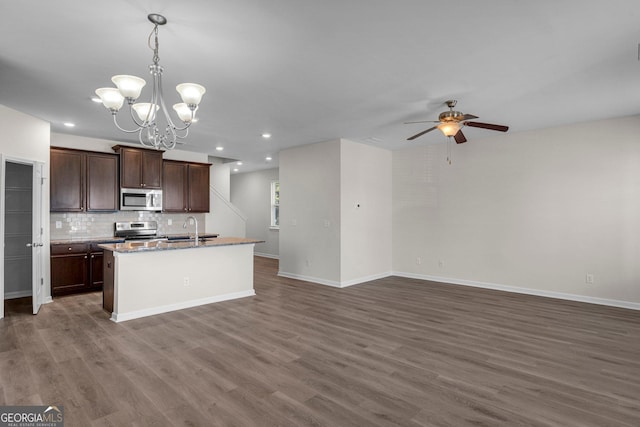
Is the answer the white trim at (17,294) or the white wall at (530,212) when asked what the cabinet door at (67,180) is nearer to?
the white trim at (17,294)

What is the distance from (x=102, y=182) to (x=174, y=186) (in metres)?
1.27

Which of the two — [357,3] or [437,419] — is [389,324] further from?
[357,3]

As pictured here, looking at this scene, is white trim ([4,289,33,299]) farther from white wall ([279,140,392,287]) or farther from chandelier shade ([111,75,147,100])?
chandelier shade ([111,75,147,100])

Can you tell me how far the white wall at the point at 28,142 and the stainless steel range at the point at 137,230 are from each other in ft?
4.15

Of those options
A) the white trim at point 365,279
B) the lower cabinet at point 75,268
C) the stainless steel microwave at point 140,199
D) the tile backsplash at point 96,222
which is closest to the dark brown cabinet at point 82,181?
the stainless steel microwave at point 140,199

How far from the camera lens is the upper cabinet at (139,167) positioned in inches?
240

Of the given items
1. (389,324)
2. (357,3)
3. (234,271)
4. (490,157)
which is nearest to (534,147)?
(490,157)

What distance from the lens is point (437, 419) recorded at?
2189mm

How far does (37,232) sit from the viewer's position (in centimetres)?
461

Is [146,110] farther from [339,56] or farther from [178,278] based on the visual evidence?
[178,278]

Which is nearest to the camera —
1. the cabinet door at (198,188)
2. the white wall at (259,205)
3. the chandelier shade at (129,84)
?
the chandelier shade at (129,84)

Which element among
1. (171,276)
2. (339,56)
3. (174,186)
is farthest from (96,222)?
(339,56)

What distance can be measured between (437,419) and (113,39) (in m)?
3.58

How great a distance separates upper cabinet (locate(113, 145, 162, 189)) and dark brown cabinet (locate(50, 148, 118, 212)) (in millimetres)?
163
